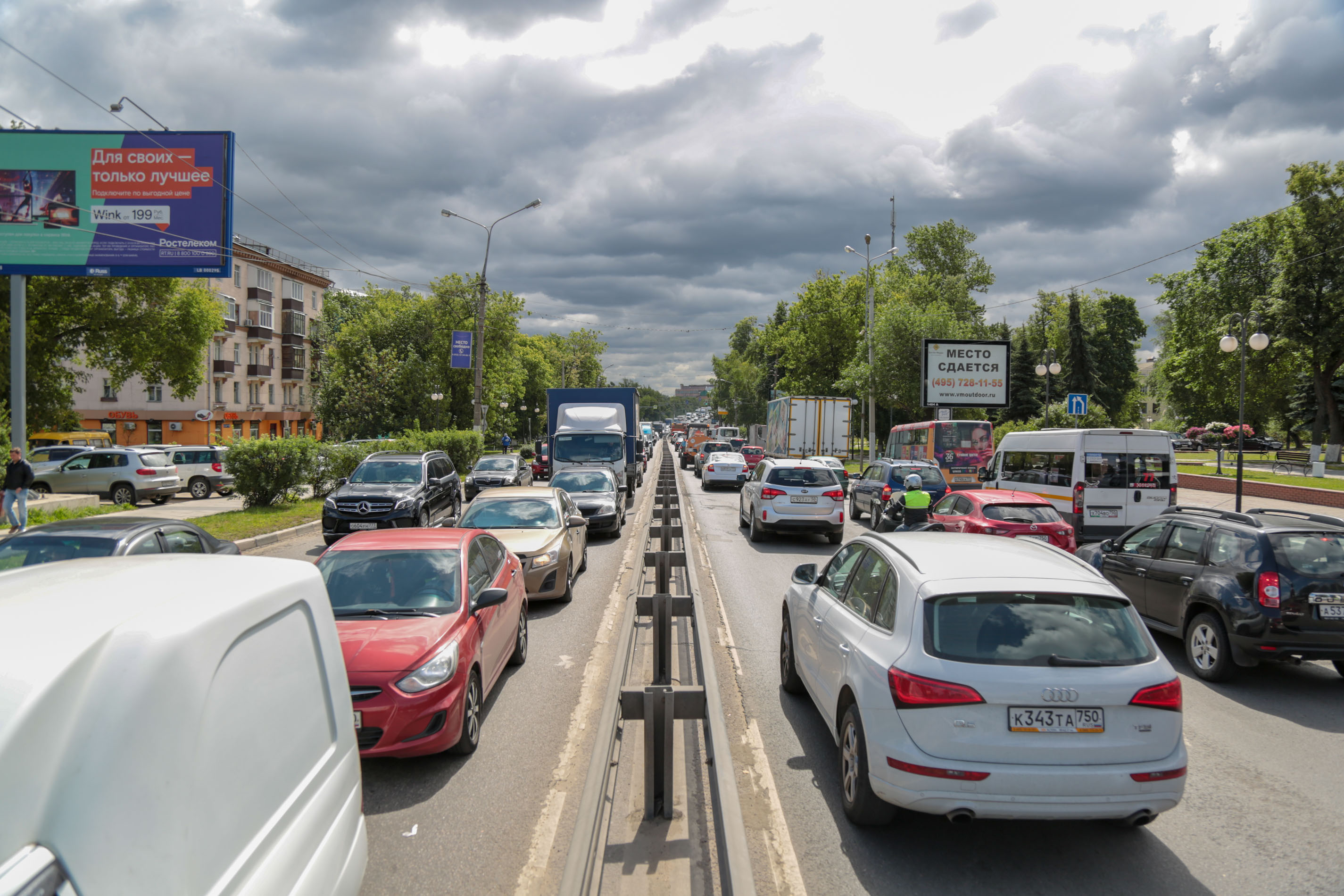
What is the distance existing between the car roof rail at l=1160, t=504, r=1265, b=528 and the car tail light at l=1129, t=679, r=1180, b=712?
439cm

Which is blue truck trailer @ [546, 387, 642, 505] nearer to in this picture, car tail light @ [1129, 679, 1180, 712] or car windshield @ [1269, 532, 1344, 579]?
car windshield @ [1269, 532, 1344, 579]

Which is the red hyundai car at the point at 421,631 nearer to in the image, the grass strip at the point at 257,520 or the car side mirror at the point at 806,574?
the car side mirror at the point at 806,574

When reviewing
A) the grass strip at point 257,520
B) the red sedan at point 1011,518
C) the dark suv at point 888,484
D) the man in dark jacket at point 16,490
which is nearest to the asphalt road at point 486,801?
the red sedan at point 1011,518

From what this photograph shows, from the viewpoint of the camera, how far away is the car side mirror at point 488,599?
19.8 feet

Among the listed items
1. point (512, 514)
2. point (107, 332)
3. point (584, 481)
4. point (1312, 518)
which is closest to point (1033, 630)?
point (1312, 518)

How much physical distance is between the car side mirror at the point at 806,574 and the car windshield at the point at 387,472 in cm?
1293

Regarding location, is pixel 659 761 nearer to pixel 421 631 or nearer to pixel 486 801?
pixel 486 801

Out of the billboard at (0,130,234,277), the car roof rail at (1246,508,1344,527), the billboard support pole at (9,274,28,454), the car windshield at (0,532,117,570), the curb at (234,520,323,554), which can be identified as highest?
the billboard at (0,130,234,277)

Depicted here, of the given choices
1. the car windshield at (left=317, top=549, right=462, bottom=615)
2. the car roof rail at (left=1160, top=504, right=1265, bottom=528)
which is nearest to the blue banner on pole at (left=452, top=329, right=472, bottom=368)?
the car windshield at (left=317, top=549, right=462, bottom=615)

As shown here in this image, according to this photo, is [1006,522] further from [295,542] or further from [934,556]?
[295,542]

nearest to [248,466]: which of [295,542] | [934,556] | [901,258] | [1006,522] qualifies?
[295,542]

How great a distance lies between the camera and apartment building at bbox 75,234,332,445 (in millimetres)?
53156

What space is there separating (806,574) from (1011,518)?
7.59 metres

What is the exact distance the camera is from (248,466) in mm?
20812
